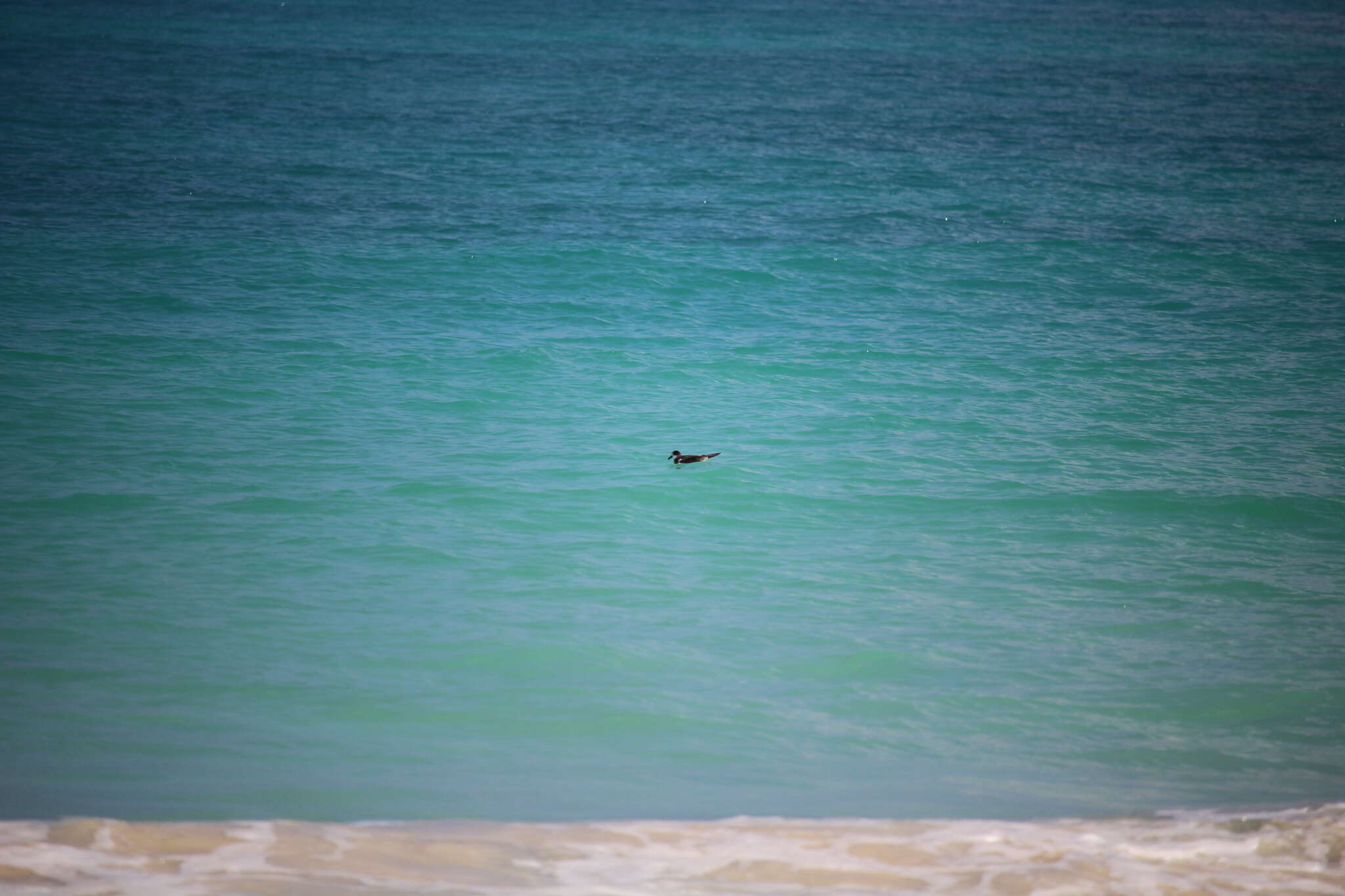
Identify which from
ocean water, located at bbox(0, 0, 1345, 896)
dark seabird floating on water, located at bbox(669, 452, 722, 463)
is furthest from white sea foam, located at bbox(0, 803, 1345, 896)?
dark seabird floating on water, located at bbox(669, 452, 722, 463)

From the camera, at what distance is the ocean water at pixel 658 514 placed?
5.81 metres

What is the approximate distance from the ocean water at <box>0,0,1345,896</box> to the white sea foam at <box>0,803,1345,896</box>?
0.03 m

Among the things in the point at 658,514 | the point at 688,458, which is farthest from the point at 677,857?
the point at 688,458

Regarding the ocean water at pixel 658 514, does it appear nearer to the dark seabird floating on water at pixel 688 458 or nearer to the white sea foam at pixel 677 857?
the white sea foam at pixel 677 857

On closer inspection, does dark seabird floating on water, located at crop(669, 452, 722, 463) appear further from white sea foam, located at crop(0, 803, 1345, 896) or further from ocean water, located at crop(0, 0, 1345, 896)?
white sea foam, located at crop(0, 803, 1345, 896)

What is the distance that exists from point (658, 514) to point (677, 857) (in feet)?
13.9

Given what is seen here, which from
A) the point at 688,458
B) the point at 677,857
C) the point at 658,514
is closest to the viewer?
the point at 677,857

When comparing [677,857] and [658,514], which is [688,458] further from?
[677,857]

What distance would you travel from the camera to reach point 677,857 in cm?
543

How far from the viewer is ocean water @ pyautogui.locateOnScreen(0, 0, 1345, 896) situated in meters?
5.81

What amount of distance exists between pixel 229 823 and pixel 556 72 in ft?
93.5

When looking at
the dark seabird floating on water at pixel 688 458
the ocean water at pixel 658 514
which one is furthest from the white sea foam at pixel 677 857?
the dark seabird floating on water at pixel 688 458

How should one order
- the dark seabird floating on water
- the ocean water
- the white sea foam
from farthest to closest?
the dark seabird floating on water < the ocean water < the white sea foam

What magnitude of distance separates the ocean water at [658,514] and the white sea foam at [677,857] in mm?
27
